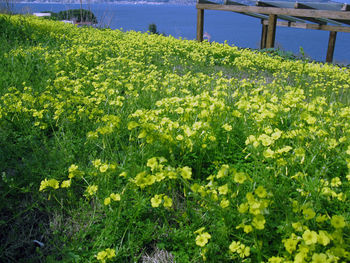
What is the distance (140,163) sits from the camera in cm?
255

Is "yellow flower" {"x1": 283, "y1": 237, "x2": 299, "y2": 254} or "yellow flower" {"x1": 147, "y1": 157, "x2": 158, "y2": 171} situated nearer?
"yellow flower" {"x1": 283, "y1": 237, "x2": 299, "y2": 254}

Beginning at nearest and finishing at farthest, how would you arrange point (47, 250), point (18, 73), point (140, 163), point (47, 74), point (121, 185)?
point (47, 250) < point (121, 185) < point (140, 163) < point (18, 73) < point (47, 74)

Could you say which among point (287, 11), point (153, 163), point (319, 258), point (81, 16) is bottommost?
point (319, 258)

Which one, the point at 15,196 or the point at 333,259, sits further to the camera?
the point at 15,196

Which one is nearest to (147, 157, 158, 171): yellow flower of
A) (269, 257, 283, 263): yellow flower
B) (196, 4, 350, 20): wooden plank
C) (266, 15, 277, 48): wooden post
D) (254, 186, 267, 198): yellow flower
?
(254, 186, 267, 198): yellow flower

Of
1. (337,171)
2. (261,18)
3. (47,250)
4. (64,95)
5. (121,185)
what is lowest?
(47,250)

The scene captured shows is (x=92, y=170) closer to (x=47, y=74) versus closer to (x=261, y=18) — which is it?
(x=47, y=74)

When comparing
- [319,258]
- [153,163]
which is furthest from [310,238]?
[153,163]

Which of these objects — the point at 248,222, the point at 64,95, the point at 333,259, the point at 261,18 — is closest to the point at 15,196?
the point at 64,95

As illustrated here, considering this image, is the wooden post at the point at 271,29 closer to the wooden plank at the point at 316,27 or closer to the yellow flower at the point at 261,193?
the wooden plank at the point at 316,27

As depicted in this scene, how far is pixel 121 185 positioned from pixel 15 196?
2.85 feet

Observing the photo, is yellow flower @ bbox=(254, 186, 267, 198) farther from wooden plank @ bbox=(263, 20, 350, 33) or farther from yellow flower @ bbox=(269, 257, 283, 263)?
wooden plank @ bbox=(263, 20, 350, 33)

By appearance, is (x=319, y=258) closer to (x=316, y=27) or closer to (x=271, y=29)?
(x=271, y=29)

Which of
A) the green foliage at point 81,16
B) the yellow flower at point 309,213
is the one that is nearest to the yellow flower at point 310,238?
the yellow flower at point 309,213
